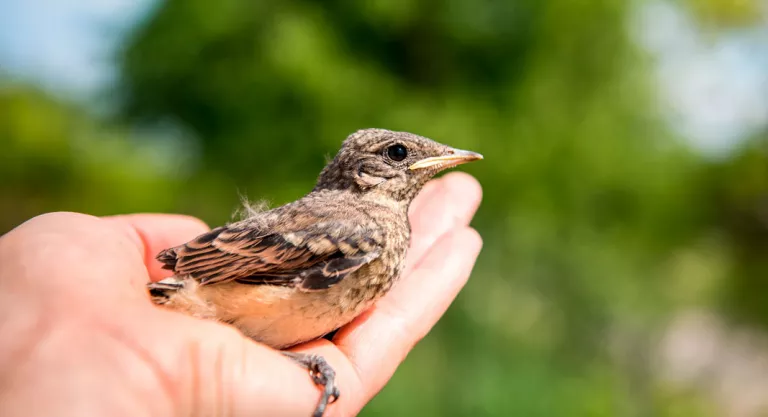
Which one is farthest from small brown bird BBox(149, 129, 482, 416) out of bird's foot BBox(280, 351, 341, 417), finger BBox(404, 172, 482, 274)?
finger BBox(404, 172, 482, 274)

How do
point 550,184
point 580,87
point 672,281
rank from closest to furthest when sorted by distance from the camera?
point 550,184, point 580,87, point 672,281

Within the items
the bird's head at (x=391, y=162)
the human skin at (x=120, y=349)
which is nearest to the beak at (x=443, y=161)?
the bird's head at (x=391, y=162)

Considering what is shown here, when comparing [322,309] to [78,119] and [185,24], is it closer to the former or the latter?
[185,24]

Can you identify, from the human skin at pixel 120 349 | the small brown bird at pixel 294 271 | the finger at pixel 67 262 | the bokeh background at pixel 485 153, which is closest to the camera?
the human skin at pixel 120 349

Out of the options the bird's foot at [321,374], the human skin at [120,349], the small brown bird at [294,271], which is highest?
the small brown bird at [294,271]

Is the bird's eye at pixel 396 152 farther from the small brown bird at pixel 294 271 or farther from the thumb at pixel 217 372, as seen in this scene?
the thumb at pixel 217 372

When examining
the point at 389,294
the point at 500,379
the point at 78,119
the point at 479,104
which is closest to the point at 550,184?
the point at 479,104

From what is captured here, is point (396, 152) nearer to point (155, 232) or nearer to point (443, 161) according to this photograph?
point (443, 161)
